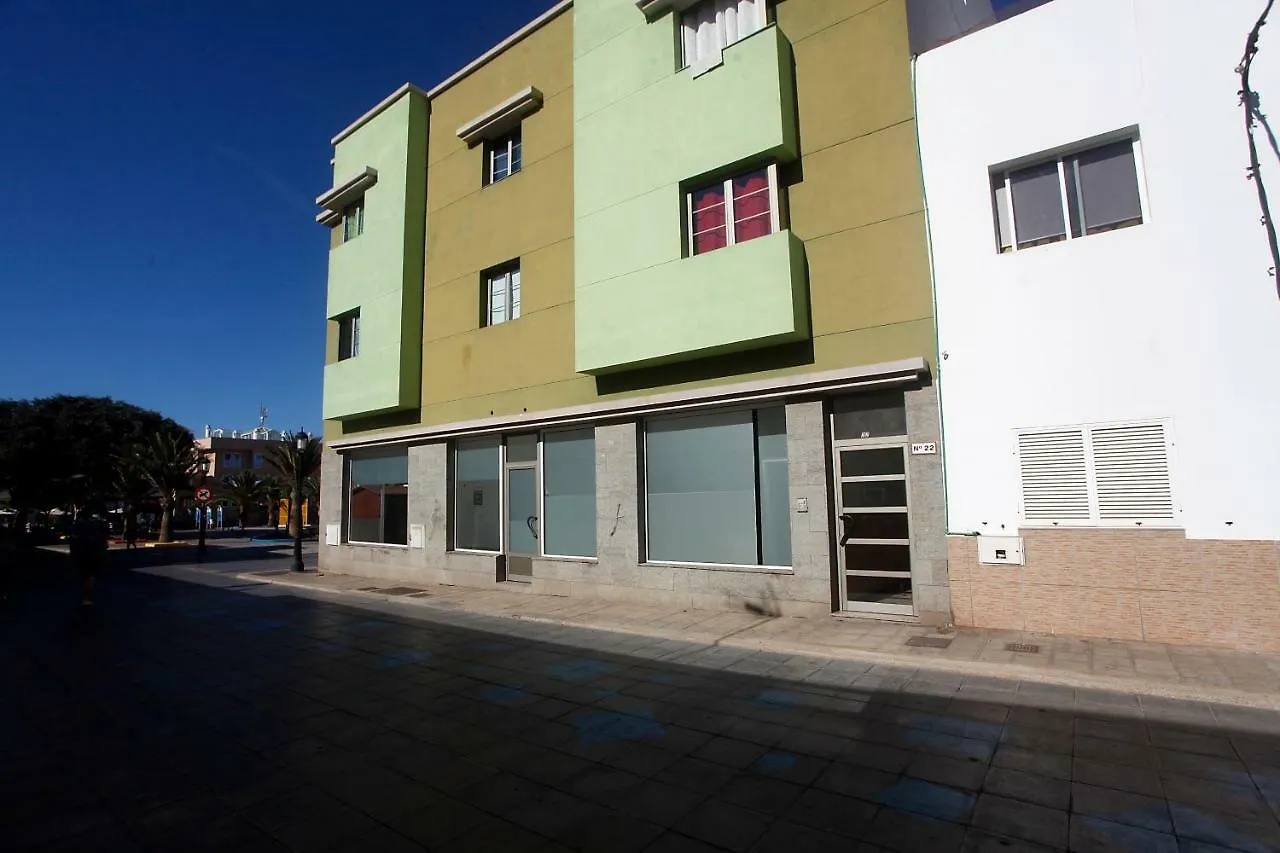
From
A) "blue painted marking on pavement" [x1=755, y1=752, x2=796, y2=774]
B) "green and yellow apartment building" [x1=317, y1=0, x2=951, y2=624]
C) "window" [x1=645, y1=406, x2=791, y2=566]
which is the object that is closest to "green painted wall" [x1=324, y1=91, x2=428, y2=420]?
"green and yellow apartment building" [x1=317, y1=0, x2=951, y2=624]

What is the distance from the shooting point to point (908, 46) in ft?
28.7

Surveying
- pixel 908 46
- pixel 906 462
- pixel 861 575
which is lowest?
pixel 861 575

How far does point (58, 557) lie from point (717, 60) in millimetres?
32672

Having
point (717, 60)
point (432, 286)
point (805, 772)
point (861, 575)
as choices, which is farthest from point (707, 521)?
point (432, 286)

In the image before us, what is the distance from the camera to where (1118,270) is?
23.6ft

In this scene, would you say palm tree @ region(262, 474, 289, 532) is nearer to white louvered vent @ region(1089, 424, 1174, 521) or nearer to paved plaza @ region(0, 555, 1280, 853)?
paved plaza @ region(0, 555, 1280, 853)

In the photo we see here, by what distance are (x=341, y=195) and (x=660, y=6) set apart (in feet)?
35.8

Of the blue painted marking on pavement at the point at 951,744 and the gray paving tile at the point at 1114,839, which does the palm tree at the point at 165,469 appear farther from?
the gray paving tile at the point at 1114,839

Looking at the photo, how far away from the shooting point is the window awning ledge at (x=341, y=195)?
1688 centimetres

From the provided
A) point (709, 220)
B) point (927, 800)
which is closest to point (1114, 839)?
point (927, 800)

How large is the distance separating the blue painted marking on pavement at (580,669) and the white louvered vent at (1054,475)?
517 centimetres

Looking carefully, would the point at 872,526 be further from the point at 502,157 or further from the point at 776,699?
the point at 502,157

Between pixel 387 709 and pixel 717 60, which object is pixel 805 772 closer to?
pixel 387 709

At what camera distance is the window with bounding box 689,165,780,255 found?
31.8 ft
